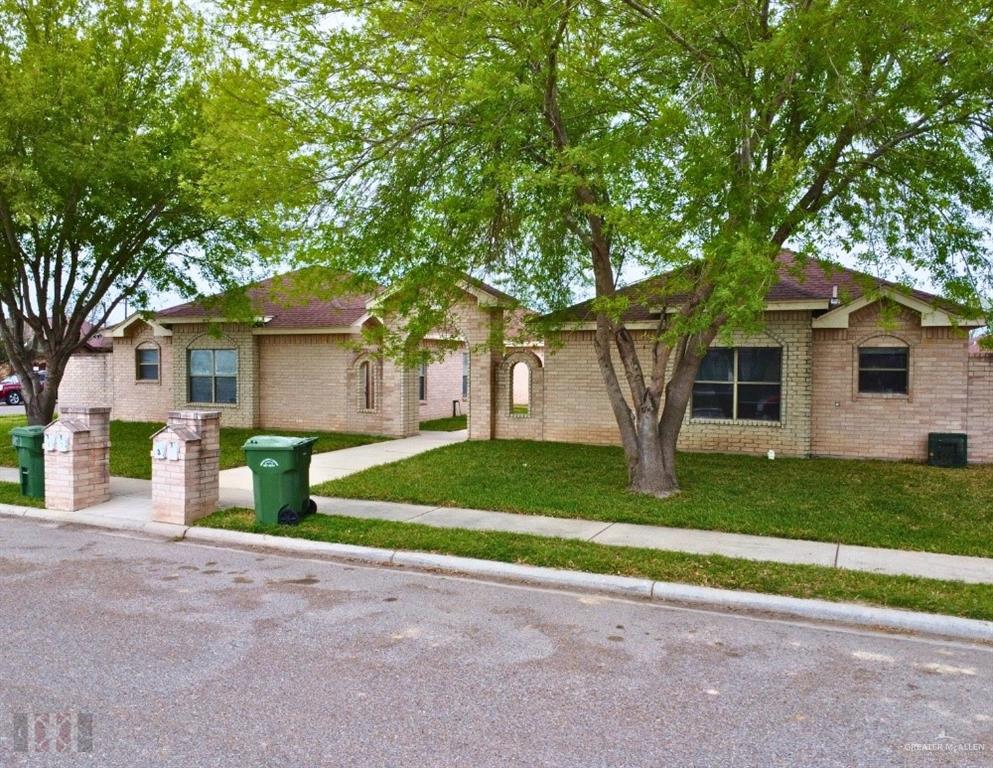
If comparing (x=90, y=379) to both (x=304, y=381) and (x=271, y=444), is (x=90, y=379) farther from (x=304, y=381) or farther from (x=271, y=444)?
(x=271, y=444)

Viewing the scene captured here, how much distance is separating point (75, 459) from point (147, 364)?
1355cm

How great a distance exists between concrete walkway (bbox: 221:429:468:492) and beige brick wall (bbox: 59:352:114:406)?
37.5ft

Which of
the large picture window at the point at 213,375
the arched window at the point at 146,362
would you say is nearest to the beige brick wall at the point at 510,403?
the large picture window at the point at 213,375

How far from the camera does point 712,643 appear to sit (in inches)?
210

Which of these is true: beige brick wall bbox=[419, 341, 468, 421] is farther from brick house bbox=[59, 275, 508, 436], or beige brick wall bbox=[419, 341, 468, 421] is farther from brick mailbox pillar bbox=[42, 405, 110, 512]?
brick mailbox pillar bbox=[42, 405, 110, 512]

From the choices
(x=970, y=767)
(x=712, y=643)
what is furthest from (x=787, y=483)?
(x=970, y=767)

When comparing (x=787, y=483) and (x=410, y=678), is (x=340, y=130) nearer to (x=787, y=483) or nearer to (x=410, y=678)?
(x=410, y=678)

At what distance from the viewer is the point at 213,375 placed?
821 inches

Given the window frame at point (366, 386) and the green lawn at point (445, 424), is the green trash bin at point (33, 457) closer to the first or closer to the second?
the window frame at point (366, 386)

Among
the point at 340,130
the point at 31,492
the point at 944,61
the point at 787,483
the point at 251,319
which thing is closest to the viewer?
the point at 944,61

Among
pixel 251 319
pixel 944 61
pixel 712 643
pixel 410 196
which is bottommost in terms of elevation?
pixel 712 643

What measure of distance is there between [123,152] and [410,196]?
635 centimetres

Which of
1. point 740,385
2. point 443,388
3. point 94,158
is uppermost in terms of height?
point 94,158

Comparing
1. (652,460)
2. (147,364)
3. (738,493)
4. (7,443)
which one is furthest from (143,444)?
(738,493)
